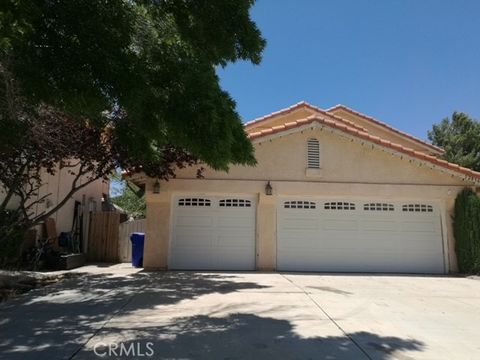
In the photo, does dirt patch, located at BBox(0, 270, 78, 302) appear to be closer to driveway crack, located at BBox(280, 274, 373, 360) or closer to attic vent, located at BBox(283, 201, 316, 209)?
driveway crack, located at BBox(280, 274, 373, 360)

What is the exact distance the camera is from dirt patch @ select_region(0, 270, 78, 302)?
9.37 m

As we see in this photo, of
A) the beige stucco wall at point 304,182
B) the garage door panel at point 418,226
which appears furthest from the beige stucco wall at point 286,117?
the garage door panel at point 418,226

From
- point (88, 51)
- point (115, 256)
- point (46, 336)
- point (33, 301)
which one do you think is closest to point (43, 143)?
point (33, 301)

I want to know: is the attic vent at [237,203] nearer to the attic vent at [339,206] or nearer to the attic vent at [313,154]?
the attic vent at [313,154]

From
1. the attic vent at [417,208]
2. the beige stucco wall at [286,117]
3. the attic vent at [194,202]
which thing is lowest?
the attic vent at [417,208]

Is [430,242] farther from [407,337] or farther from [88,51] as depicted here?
[88,51]

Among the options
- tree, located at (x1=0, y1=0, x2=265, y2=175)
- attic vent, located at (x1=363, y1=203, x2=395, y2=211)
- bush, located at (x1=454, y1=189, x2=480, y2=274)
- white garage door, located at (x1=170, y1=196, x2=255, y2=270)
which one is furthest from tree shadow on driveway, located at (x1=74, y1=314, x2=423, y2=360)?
bush, located at (x1=454, y1=189, x2=480, y2=274)

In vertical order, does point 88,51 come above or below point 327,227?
above

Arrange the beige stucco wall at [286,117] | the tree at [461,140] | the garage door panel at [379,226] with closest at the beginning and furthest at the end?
1. the garage door panel at [379,226]
2. the beige stucco wall at [286,117]
3. the tree at [461,140]

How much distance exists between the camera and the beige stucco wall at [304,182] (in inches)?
552

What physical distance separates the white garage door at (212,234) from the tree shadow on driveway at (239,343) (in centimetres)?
741

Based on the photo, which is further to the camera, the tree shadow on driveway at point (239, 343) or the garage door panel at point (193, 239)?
the garage door panel at point (193, 239)

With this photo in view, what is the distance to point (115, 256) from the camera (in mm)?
18328

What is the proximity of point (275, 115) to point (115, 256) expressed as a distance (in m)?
8.51
